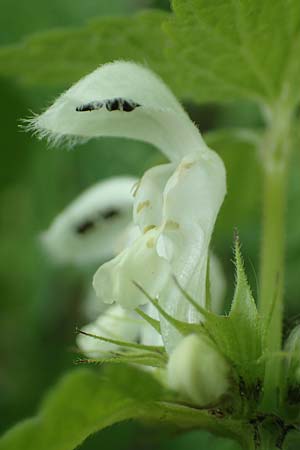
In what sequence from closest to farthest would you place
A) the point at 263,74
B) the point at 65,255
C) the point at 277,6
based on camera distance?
the point at 277,6 < the point at 263,74 < the point at 65,255

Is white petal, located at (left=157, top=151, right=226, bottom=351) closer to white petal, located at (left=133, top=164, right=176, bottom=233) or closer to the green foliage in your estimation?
white petal, located at (left=133, top=164, right=176, bottom=233)

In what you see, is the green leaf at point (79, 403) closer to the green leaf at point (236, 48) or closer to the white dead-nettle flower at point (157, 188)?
the white dead-nettle flower at point (157, 188)

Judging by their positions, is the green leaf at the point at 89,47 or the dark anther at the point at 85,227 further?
the dark anther at the point at 85,227

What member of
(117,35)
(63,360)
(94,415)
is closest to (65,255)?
(63,360)

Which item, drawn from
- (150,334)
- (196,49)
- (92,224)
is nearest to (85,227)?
(92,224)

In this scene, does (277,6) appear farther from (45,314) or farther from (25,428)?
(45,314)

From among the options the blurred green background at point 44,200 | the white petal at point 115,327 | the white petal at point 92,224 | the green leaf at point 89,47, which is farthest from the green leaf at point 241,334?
the blurred green background at point 44,200
